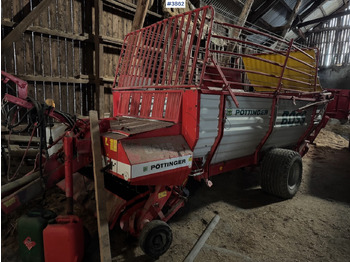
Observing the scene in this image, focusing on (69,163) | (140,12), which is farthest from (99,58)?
(69,163)

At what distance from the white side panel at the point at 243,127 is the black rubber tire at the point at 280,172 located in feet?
1.11

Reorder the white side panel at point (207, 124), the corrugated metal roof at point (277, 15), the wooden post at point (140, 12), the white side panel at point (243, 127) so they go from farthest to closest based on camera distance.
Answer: the corrugated metal roof at point (277, 15) → the wooden post at point (140, 12) → the white side panel at point (243, 127) → the white side panel at point (207, 124)

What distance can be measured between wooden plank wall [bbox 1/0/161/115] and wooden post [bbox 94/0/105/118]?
0.11 m

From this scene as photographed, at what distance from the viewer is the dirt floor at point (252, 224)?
102 inches

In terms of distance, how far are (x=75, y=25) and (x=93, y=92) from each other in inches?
64.8

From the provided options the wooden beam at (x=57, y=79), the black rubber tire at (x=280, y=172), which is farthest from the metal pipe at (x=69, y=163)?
the wooden beam at (x=57, y=79)

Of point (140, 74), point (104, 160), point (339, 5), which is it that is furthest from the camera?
point (339, 5)

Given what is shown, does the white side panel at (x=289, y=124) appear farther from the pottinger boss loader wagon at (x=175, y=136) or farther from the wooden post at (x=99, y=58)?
the wooden post at (x=99, y=58)

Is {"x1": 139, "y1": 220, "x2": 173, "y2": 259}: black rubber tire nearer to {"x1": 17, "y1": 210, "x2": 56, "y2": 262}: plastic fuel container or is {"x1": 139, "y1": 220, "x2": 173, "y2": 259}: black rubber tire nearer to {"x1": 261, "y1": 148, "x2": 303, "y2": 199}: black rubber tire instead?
{"x1": 17, "y1": 210, "x2": 56, "y2": 262}: plastic fuel container

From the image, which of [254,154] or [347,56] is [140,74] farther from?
[347,56]

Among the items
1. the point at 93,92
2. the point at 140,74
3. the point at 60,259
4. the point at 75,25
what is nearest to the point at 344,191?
the point at 140,74

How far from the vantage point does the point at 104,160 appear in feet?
8.13

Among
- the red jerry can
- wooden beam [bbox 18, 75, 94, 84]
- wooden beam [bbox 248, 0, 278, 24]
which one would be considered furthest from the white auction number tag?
wooden beam [bbox 248, 0, 278, 24]

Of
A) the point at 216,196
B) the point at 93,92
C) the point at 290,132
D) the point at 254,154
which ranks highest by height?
the point at 93,92
